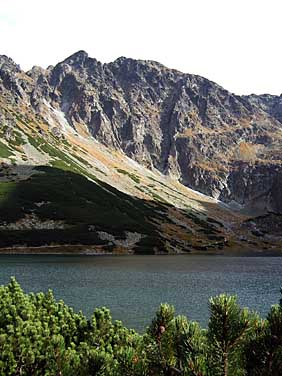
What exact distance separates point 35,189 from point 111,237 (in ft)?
146

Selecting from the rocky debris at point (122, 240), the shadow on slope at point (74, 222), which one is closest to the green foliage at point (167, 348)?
the shadow on slope at point (74, 222)

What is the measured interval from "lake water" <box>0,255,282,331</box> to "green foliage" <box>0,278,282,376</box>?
96.3 ft

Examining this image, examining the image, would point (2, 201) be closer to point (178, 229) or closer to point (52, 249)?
point (52, 249)

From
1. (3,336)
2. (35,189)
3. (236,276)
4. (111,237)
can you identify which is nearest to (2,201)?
(35,189)

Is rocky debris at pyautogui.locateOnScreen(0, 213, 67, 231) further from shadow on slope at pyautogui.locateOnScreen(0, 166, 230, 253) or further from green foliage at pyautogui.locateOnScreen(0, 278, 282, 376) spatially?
green foliage at pyautogui.locateOnScreen(0, 278, 282, 376)

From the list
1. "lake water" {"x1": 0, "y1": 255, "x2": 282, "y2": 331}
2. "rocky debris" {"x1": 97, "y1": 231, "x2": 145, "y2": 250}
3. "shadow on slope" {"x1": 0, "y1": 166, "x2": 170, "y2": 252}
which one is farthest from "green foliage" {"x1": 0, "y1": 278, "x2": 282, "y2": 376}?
"rocky debris" {"x1": 97, "y1": 231, "x2": 145, "y2": 250}

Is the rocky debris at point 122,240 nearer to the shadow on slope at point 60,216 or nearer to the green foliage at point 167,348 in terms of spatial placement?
the shadow on slope at point 60,216

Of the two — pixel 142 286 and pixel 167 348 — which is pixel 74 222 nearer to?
pixel 142 286

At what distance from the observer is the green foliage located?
7281 mm

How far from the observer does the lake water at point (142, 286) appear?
168ft

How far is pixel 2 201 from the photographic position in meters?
165

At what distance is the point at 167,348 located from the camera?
→ 832cm

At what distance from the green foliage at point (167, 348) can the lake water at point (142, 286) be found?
2935cm

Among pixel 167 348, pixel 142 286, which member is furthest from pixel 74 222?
pixel 167 348
